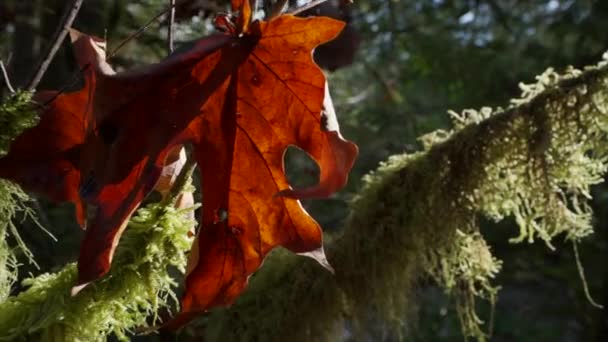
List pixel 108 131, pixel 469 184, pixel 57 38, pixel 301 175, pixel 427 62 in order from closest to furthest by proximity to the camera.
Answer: pixel 108 131 < pixel 57 38 < pixel 469 184 < pixel 301 175 < pixel 427 62

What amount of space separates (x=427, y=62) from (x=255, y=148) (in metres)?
2.71

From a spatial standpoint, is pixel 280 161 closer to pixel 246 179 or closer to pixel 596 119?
pixel 246 179

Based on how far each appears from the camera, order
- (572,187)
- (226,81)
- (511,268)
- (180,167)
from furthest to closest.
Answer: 1. (511,268)
2. (572,187)
3. (180,167)
4. (226,81)

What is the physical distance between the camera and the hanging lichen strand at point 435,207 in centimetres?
132

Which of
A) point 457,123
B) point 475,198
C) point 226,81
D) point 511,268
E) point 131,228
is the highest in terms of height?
point 511,268

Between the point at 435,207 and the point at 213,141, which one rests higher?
the point at 435,207

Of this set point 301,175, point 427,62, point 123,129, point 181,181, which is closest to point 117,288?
point 181,181

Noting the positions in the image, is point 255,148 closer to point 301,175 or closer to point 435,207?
point 435,207

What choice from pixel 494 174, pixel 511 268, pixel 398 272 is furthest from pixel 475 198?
pixel 511 268

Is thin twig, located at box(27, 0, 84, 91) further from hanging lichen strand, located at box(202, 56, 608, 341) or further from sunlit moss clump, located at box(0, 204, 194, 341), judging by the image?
hanging lichen strand, located at box(202, 56, 608, 341)

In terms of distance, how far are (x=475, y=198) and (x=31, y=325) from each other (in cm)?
78

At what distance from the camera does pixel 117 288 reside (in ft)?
2.74

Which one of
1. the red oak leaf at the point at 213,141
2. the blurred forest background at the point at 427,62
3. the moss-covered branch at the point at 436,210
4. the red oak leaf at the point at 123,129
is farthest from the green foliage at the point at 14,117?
the blurred forest background at the point at 427,62

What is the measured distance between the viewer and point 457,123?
1.38 meters
